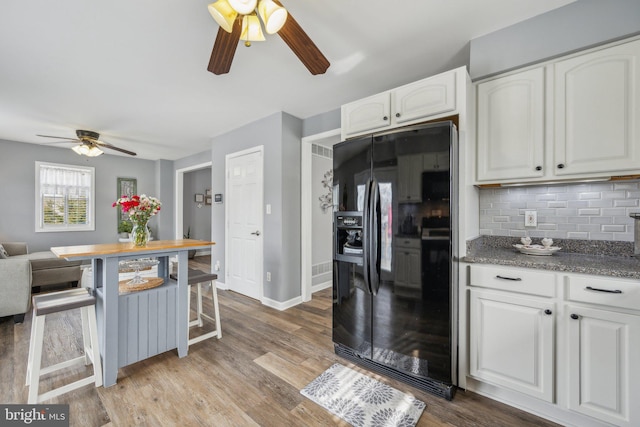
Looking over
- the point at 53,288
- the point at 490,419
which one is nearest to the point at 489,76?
the point at 490,419

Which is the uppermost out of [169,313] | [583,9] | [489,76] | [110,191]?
[583,9]

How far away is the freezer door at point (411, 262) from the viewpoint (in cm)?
167

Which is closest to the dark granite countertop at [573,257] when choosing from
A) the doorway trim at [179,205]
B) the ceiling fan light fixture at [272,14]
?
the ceiling fan light fixture at [272,14]

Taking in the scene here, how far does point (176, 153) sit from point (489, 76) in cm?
585

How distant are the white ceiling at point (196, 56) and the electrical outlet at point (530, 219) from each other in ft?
4.47

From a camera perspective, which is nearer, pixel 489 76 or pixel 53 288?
pixel 489 76

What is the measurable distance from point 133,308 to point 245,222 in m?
2.05

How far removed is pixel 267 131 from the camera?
3549 mm

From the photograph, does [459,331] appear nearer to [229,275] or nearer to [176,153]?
[229,275]

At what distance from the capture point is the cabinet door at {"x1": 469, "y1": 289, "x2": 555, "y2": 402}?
149 centimetres

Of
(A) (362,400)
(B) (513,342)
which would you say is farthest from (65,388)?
(B) (513,342)

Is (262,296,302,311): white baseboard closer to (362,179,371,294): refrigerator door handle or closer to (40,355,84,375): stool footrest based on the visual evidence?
(362,179,371,294): refrigerator door handle

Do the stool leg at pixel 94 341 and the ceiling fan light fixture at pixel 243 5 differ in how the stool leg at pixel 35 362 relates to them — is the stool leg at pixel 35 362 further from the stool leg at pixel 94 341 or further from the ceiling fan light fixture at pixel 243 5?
the ceiling fan light fixture at pixel 243 5

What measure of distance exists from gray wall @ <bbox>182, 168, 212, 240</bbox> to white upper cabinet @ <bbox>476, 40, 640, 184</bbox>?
6.89m
